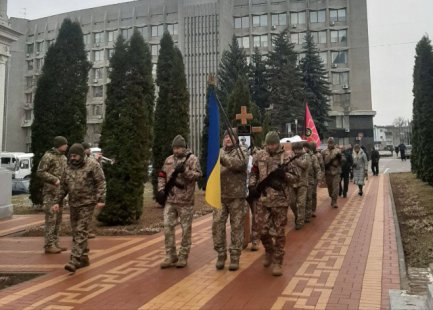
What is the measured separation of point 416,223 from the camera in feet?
32.1

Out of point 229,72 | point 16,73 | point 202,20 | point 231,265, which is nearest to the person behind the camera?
point 231,265

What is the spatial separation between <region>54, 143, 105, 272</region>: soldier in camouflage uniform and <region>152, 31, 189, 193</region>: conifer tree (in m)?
8.22

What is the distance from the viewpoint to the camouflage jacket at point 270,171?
19.8 ft

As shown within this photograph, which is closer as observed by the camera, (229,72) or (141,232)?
(141,232)

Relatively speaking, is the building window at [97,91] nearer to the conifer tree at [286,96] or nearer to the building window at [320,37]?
the building window at [320,37]

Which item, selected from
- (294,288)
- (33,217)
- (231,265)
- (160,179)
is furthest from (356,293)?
(33,217)

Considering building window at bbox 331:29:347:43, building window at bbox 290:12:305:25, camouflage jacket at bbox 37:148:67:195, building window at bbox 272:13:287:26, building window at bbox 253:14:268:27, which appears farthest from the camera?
building window at bbox 253:14:268:27

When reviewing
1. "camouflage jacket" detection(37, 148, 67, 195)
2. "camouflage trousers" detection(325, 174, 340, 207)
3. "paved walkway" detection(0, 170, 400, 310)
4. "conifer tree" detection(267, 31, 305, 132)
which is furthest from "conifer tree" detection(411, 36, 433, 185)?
"conifer tree" detection(267, 31, 305, 132)

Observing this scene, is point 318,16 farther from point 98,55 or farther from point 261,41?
point 98,55

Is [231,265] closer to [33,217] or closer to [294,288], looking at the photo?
[294,288]

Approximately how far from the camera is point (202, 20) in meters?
58.2

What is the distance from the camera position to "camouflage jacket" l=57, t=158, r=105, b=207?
6.42 metres

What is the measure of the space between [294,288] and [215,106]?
9.76ft

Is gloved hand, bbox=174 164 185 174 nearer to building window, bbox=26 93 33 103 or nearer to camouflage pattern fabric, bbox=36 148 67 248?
camouflage pattern fabric, bbox=36 148 67 248
